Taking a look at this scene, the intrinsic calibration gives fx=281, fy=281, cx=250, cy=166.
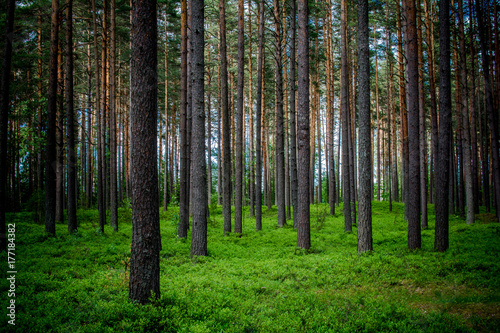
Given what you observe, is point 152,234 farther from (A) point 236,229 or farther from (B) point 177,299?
(A) point 236,229

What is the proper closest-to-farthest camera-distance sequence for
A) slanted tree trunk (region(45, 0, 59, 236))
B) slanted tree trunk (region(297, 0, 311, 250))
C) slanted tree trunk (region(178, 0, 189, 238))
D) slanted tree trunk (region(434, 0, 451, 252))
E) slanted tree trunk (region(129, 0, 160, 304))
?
slanted tree trunk (region(129, 0, 160, 304)), slanted tree trunk (region(434, 0, 451, 252)), slanted tree trunk (region(297, 0, 311, 250)), slanted tree trunk (region(45, 0, 59, 236)), slanted tree trunk (region(178, 0, 189, 238))

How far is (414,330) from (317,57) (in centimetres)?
1877

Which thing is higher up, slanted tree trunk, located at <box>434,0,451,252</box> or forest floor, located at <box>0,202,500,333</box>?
slanted tree trunk, located at <box>434,0,451,252</box>

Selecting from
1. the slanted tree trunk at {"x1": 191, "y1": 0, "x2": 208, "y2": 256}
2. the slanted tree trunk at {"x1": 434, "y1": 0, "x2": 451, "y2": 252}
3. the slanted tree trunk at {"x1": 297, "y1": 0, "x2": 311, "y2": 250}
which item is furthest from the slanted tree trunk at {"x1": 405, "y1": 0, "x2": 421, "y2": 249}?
the slanted tree trunk at {"x1": 191, "y1": 0, "x2": 208, "y2": 256}

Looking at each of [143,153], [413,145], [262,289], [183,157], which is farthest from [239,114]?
[143,153]

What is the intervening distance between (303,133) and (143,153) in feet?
20.5

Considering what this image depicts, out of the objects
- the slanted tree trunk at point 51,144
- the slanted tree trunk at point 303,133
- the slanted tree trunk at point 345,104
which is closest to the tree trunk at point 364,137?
the slanted tree trunk at point 303,133

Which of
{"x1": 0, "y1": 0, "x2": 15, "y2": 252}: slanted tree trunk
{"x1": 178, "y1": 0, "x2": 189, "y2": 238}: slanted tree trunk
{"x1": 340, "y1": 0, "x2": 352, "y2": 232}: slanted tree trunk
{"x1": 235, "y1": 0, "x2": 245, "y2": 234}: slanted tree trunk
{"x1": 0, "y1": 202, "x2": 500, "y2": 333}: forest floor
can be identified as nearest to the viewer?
{"x1": 0, "y1": 202, "x2": 500, "y2": 333}: forest floor

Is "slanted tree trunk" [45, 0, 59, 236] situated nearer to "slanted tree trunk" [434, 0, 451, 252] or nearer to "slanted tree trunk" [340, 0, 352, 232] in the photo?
"slanted tree trunk" [340, 0, 352, 232]

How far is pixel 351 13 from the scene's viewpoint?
696 inches

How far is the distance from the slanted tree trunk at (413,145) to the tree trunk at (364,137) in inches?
62.1

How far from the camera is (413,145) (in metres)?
9.70

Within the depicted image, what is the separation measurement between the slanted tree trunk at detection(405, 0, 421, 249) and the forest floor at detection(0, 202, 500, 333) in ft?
2.46

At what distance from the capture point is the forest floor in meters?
4.55
